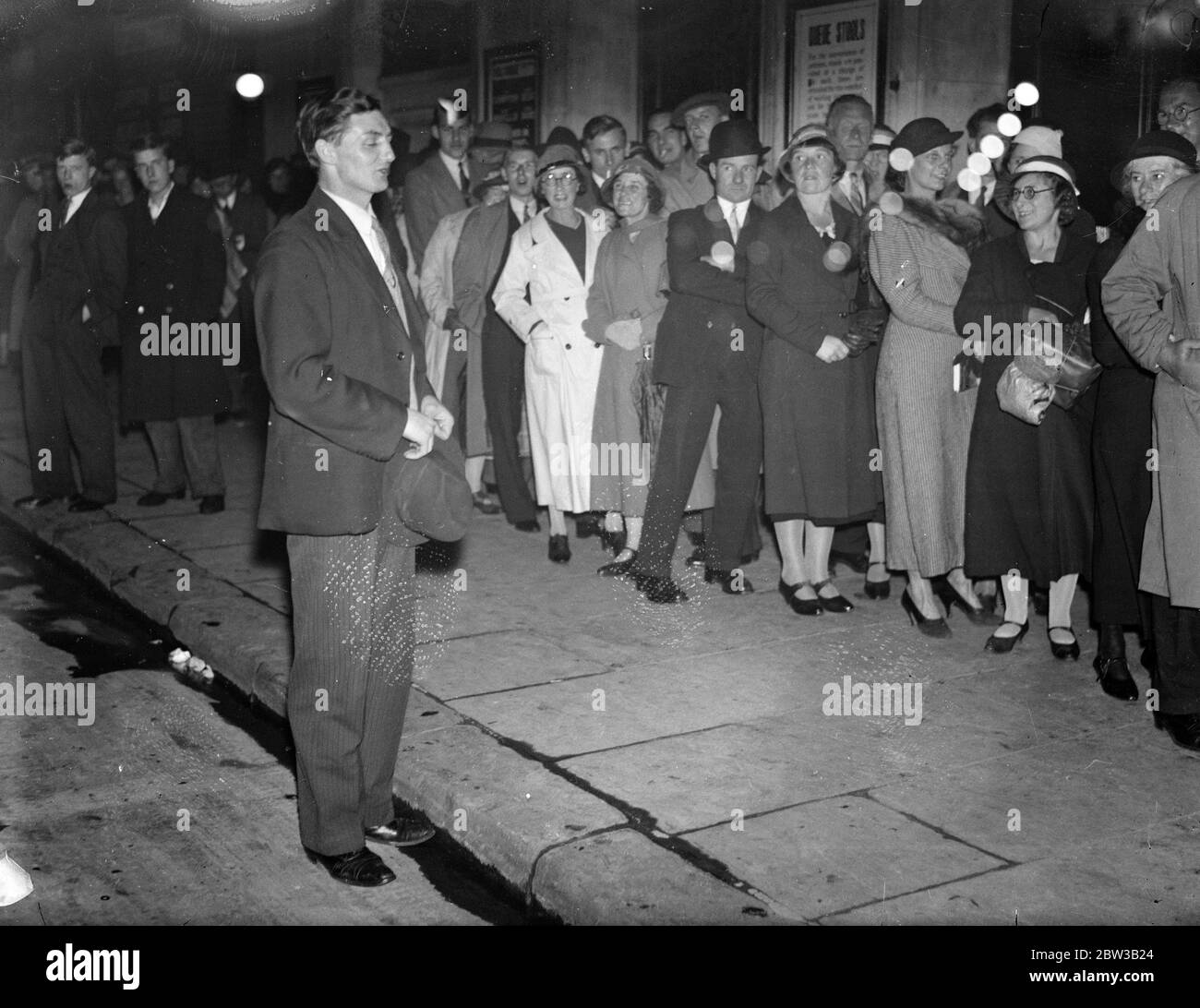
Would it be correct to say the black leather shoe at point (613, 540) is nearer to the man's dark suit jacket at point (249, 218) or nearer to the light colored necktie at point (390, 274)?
the light colored necktie at point (390, 274)

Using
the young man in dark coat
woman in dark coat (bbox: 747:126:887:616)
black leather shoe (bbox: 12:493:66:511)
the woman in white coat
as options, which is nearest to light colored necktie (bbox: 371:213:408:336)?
woman in dark coat (bbox: 747:126:887:616)

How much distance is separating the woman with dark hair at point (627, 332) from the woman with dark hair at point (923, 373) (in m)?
1.36

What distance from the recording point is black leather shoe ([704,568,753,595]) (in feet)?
24.5

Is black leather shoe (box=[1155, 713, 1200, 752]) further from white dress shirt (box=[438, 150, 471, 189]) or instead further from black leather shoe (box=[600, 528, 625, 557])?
white dress shirt (box=[438, 150, 471, 189])

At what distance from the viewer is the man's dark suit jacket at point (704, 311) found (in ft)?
23.9

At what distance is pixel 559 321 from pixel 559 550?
4.09 ft

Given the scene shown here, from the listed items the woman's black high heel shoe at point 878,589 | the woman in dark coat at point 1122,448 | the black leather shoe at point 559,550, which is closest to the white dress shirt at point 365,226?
the woman in dark coat at point 1122,448

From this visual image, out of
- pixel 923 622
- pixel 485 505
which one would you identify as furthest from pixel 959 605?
pixel 485 505

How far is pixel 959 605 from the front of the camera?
23.3ft

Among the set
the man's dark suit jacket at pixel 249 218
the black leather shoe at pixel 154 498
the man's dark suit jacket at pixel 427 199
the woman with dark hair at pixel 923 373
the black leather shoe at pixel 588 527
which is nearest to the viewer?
the woman with dark hair at pixel 923 373

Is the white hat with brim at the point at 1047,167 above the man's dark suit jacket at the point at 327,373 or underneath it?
above

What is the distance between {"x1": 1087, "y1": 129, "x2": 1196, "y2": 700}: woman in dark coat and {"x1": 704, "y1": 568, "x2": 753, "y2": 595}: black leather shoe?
189cm

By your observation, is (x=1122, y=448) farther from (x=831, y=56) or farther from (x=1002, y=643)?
(x=831, y=56)
